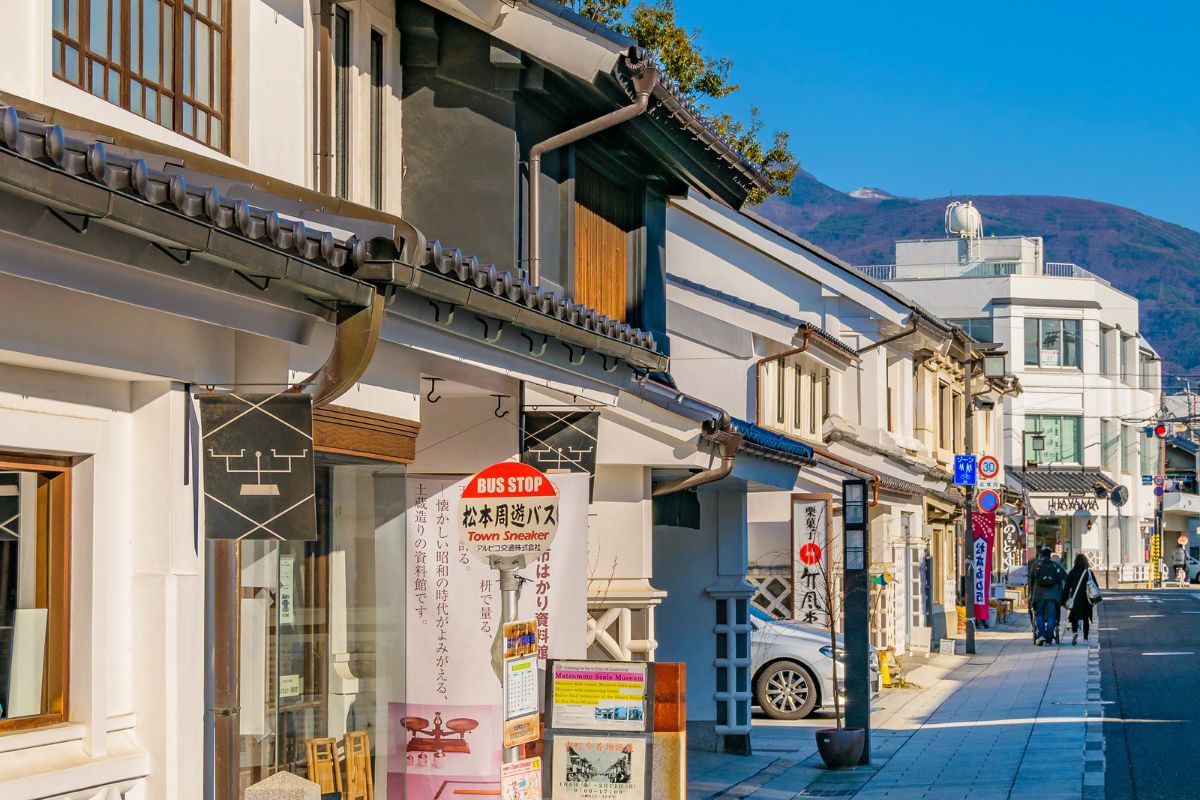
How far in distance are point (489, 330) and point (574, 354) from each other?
1.51m

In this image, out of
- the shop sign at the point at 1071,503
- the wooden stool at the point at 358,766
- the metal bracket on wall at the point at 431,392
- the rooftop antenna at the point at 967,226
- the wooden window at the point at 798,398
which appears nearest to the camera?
the wooden stool at the point at 358,766

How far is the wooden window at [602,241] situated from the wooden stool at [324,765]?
19.6ft

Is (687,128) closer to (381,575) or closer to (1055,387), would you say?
(381,575)

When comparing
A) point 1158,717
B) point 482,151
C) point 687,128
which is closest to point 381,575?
point 482,151

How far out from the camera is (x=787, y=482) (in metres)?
17.9

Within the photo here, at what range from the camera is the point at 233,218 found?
6578 millimetres

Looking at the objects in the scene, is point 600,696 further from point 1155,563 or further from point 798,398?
point 1155,563

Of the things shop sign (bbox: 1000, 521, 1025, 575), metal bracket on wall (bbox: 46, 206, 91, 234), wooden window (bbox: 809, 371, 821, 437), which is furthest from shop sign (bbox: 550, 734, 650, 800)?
shop sign (bbox: 1000, 521, 1025, 575)

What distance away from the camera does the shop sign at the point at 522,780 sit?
393 inches

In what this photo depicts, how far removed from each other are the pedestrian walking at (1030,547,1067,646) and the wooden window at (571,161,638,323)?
1976 cm

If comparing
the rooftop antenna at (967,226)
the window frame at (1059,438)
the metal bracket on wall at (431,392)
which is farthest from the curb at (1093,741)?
the rooftop antenna at (967,226)

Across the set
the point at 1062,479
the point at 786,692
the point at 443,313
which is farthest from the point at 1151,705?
the point at 1062,479

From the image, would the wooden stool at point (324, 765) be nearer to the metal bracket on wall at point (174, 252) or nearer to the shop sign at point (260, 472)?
the shop sign at point (260, 472)

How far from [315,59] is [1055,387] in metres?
69.4
